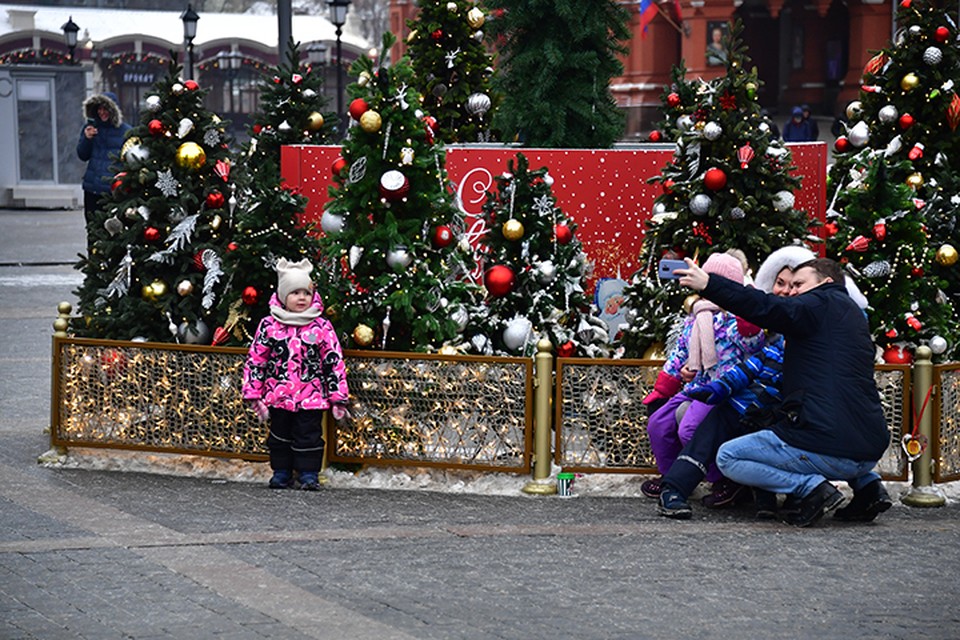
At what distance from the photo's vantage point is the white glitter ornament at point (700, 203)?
9711mm

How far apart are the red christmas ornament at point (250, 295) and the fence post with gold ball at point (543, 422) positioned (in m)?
1.71

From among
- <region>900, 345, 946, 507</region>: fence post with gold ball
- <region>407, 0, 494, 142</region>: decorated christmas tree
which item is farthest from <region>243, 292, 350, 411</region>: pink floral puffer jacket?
<region>407, 0, 494, 142</region>: decorated christmas tree

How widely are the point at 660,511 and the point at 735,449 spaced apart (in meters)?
0.53

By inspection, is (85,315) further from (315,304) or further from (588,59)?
(588,59)

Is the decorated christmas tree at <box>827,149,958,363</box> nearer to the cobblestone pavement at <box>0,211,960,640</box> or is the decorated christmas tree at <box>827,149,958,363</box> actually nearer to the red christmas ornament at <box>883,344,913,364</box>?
the red christmas ornament at <box>883,344,913,364</box>

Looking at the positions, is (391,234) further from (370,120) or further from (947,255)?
(947,255)

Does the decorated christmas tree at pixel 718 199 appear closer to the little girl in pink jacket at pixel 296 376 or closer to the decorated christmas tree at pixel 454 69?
the little girl in pink jacket at pixel 296 376

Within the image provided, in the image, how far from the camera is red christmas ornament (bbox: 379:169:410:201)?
373 inches

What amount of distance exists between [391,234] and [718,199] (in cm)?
188

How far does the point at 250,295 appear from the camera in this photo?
31.8 ft

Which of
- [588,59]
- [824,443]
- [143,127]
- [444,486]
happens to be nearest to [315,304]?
[444,486]

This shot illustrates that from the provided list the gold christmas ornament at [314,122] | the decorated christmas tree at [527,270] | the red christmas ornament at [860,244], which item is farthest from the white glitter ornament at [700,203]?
the gold christmas ornament at [314,122]

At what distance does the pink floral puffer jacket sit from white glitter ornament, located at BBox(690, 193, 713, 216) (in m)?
2.21

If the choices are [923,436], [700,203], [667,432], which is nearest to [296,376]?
[667,432]
